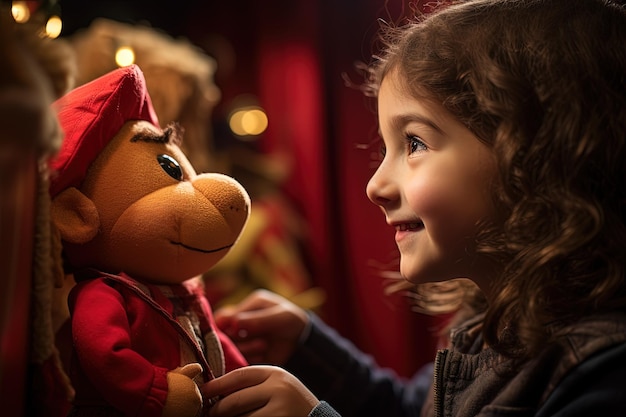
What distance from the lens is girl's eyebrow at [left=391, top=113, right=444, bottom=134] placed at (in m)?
0.73

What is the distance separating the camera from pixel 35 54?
50 cm

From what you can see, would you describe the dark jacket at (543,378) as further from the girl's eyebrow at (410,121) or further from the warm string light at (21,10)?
the warm string light at (21,10)

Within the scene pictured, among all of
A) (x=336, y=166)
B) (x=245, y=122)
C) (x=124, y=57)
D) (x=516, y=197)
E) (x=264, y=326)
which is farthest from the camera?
(x=336, y=166)

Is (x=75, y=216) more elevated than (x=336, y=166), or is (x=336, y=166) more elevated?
(x=75, y=216)

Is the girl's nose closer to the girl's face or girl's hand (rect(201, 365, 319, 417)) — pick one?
the girl's face

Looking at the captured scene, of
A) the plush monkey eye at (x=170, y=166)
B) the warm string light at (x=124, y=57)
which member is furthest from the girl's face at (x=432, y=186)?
the warm string light at (x=124, y=57)

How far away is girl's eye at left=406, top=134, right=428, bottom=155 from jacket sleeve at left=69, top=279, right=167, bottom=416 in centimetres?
35

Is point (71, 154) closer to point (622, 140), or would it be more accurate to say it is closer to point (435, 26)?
point (435, 26)

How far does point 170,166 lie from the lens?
2.29 feet

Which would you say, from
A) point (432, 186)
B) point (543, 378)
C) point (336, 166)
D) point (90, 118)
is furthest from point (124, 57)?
point (336, 166)

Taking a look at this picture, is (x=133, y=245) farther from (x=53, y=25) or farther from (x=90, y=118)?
(x=53, y=25)

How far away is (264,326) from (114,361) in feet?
1.37

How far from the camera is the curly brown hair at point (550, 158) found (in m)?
0.67

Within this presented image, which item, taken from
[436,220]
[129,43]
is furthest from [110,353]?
[129,43]
